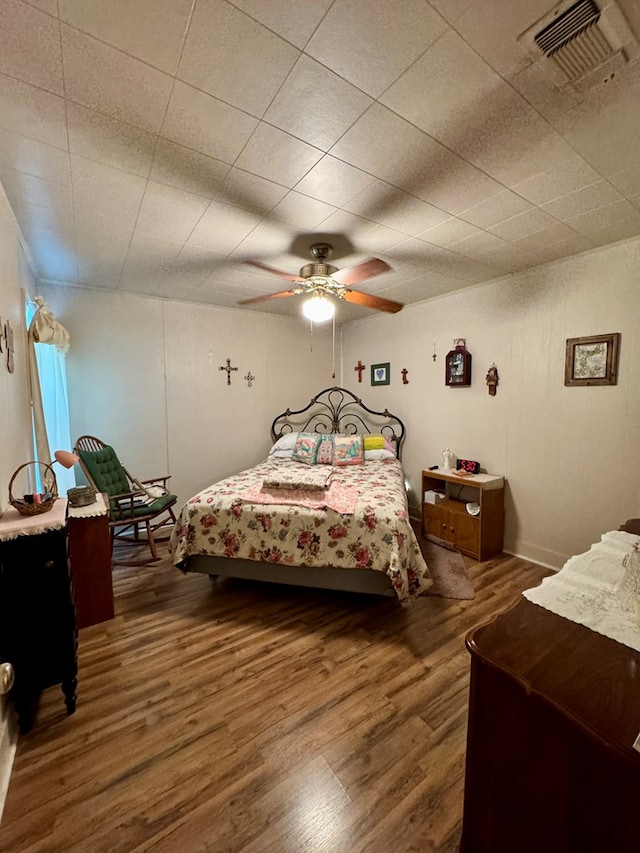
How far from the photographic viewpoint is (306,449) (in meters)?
4.13

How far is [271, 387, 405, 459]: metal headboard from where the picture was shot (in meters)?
4.83

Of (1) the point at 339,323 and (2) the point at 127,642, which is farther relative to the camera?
(1) the point at 339,323

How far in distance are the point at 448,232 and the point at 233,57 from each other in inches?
67.9

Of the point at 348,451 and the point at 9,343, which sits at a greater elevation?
the point at 9,343

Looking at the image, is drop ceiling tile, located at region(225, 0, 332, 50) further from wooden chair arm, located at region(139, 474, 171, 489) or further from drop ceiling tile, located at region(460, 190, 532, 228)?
wooden chair arm, located at region(139, 474, 171, 489)

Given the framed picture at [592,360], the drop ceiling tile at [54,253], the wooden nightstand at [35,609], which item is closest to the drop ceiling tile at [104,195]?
the drop ceiling tile at [54,253]

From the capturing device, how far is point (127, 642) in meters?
2.19

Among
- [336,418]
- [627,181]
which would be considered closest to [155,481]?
[336,418]

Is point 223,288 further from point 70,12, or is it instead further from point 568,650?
point 568,650

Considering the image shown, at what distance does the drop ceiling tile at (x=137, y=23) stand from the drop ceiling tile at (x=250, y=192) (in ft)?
2.07

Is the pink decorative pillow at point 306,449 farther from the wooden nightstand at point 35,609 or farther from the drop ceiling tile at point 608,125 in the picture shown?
the drop ceiling tile at point 608,125

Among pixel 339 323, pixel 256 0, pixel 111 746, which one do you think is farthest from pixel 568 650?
pixel 339 323

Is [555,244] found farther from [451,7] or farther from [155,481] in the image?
[155,481]

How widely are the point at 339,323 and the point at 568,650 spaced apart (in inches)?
185
